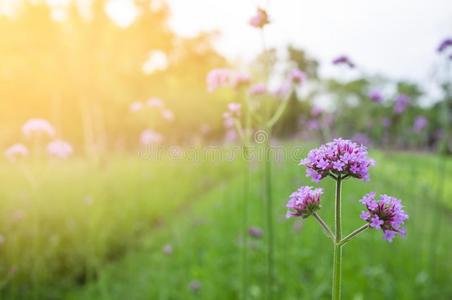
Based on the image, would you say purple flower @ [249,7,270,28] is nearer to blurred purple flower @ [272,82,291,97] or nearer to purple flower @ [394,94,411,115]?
blurred purple flower @ [272,82,291,97]

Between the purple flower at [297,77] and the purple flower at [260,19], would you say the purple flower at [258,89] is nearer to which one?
the purple flower at [297,77]

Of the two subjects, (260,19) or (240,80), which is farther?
(240,80)

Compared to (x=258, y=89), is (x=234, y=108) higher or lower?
lower

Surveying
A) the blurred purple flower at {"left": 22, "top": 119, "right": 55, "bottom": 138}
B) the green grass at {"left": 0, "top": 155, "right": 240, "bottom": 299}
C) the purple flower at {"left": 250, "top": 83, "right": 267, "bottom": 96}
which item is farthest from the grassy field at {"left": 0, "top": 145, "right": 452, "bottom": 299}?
the purple flower at {"left": 250, "top": 83, "right": 267, "bottom": 96}

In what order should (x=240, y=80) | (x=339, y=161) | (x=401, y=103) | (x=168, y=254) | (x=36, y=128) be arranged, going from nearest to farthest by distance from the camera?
(x=339, y=161) → (x=240, y=80) → (x=36, y=128) → (x=168, y=254) → (x=401, y=103)

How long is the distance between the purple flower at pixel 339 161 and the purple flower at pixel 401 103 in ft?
13.8

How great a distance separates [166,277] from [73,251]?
1369 millimetres

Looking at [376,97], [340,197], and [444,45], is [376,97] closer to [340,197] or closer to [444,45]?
[444,45]

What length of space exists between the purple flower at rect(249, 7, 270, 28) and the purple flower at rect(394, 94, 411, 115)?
2.96 metres

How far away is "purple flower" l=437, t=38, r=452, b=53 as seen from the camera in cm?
402

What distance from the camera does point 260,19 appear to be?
9.38 ft

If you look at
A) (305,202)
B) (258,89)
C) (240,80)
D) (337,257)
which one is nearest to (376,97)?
(258,89)

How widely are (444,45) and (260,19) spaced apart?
7.16ft

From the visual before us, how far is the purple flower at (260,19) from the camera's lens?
2854 mm
